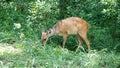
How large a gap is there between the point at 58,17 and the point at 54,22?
3.11 ft

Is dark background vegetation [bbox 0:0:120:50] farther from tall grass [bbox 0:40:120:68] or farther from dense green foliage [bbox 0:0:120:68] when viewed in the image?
tall grass [bbox 0:40:120:68]

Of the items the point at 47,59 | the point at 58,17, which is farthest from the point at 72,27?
the point at 47,59

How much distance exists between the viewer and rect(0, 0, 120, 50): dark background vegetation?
14586 millimetres

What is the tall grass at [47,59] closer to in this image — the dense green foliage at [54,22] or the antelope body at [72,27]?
the dense green foliage at [54,22]

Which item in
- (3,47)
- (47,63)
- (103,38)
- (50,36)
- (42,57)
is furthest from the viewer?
(103,38)

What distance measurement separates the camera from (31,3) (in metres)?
16.2

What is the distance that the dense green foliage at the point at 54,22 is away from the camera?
10.4 metres

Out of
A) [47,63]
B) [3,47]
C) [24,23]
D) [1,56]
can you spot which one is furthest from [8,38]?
[24,23]

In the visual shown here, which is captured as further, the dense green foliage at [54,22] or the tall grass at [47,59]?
the dense green foliage at [54,22]

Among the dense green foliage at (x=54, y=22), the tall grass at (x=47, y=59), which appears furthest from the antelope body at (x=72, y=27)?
the tall grass at (x=47, y=59)

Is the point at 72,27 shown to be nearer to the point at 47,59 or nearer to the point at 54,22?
the point at 54,22

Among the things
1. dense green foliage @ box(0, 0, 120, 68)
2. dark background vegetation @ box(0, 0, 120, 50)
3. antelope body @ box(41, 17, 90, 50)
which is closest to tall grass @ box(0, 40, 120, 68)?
dense green foliage @ box(0, 0, 120, 68)

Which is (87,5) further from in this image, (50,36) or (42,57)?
(42,57)

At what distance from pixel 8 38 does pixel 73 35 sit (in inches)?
166
